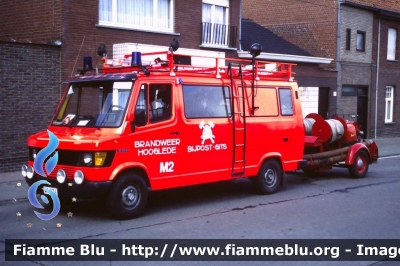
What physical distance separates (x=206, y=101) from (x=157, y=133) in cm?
144

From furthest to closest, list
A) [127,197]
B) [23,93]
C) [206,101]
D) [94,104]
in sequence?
[23,93] < [206,101] < [94,104] < [127,197]

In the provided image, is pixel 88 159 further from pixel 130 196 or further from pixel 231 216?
pixel 231 216

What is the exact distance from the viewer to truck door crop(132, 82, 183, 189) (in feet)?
30.5

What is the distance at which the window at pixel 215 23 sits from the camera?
19188mm

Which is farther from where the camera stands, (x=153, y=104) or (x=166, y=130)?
(x=166, y=130)

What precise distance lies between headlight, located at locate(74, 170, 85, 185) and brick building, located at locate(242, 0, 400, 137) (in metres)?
19.0

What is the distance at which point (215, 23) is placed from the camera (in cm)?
1947

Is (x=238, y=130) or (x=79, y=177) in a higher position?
(x=238, y=130)

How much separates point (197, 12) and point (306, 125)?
21.9 feet

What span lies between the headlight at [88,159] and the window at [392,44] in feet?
80.1

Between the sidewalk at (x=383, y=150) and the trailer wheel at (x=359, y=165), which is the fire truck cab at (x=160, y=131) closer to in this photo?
the trailer wheel at (x=359, y=165)

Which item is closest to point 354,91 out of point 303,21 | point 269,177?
point 303,21

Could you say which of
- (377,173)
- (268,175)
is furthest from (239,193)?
(377,173)

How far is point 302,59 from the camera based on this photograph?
2416 cm
